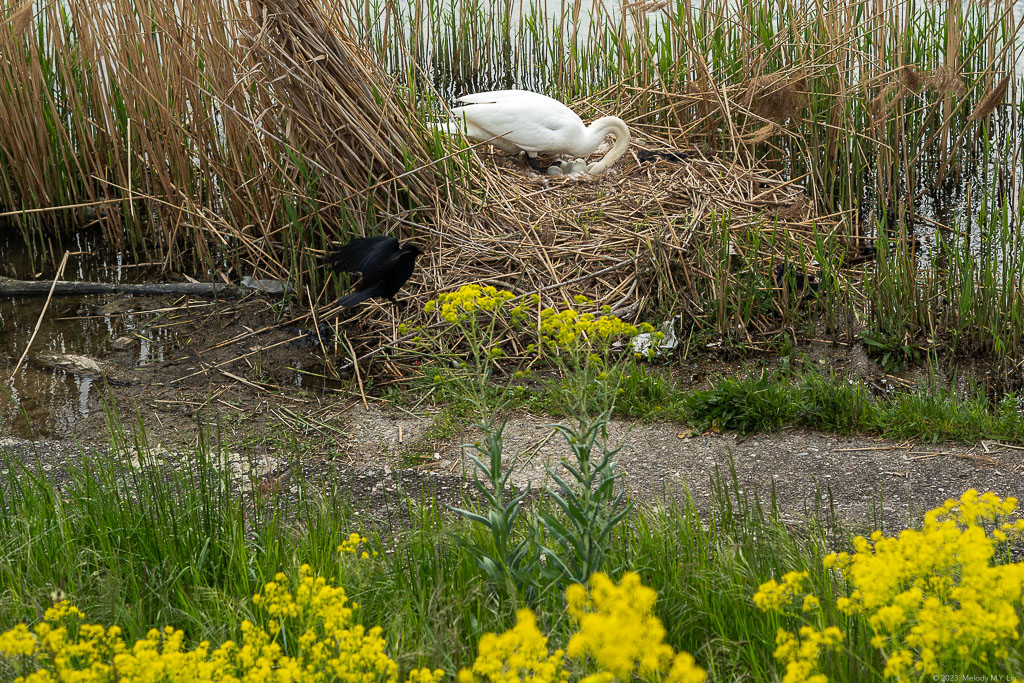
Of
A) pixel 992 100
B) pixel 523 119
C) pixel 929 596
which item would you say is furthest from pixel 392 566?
pixel 992 100

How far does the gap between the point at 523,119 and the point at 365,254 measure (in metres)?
1.50

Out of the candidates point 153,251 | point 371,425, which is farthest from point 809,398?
point 153,251

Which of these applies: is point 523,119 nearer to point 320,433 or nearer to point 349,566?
point 320,433

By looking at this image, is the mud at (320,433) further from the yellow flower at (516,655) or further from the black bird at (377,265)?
the yellow flower at (516,655)

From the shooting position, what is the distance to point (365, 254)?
4070 millimetres

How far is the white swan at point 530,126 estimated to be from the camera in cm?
513

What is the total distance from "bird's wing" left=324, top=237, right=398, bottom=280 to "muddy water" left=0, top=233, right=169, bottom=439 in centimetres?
97

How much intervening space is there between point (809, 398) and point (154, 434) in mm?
2428

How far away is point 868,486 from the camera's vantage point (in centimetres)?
296

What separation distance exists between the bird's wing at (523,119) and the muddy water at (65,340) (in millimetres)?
1979

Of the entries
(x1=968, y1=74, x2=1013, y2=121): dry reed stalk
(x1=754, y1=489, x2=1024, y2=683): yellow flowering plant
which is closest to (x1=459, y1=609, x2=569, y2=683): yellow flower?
(x1=754, y1=489, x2=1024, y2=683): yellow flowering plant

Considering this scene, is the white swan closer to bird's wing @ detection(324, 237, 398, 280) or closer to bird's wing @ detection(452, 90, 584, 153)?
bird's wing @ detection(452, 90, 584, 153)

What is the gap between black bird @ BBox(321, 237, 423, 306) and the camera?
4.01 metres

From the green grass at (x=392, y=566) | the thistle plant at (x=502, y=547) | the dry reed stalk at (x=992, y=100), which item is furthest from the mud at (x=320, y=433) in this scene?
the dry reed stalk at (x=992, y=100)
